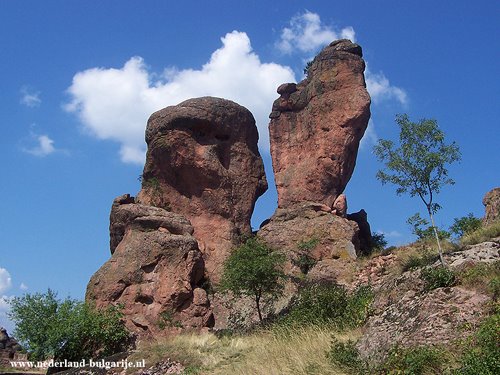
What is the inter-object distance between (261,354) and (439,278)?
201 inches

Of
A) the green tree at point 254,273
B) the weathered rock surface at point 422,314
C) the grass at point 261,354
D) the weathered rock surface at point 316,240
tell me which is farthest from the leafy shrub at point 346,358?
the weathered rock surface at point 316,240

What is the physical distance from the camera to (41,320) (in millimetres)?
19797

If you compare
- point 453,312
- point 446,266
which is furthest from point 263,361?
point 446,266

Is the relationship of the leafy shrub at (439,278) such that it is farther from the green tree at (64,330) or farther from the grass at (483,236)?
the green tree at (64,330)

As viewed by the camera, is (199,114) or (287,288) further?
(199,114)

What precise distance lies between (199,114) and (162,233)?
870 cm

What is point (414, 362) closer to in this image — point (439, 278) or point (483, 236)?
point (439, 278)

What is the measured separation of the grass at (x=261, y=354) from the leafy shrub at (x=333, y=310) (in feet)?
2.61

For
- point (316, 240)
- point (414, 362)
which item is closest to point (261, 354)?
point (414, 362)

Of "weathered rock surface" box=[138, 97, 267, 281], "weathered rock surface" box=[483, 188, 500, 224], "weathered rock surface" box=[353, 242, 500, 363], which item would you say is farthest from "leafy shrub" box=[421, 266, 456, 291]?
"weathered rock surface" box=[138, 97, 267, 281]

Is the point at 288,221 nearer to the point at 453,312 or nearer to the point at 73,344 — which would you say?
the point at 73,344

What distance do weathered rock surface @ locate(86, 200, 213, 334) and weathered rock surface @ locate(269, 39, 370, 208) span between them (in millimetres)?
9525

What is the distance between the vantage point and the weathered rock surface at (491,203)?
27.6 meters

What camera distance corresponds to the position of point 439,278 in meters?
13.1
